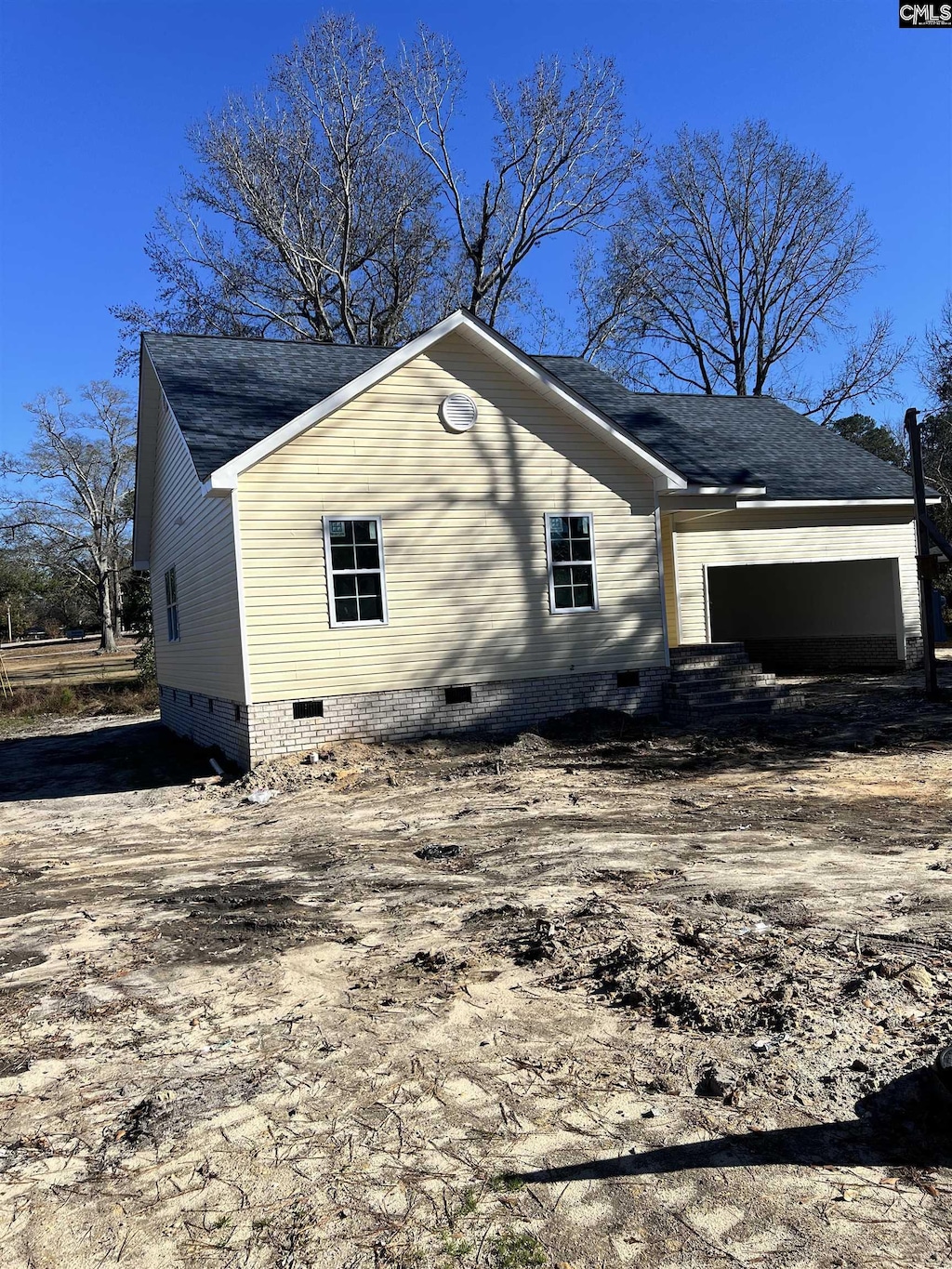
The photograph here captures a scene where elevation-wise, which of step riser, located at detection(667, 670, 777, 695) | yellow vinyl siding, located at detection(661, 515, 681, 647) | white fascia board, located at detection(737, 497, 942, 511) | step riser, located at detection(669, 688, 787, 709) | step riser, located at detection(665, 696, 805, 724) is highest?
white fascia board, located at detection(737, 497, 942, 511)

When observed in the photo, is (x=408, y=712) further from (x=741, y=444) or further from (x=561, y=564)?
(x=741, y=444)

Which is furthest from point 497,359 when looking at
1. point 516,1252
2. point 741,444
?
point 516,1252

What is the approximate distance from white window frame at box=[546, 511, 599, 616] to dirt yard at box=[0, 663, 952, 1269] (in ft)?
19.0

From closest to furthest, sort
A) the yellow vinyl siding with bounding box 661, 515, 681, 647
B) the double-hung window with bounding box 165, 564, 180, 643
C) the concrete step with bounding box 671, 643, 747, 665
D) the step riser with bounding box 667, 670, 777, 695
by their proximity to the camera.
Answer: the step riser with bounding box 667, 670, 777, 695 → the concrete step with bounding box 671, 643, 747, 665 → the yellow vinyl siding with bounding box 661, 515, 681, 647 → the double-hung window with bounding box 165, 564, 180, 643

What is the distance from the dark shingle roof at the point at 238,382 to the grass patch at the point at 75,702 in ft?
37.5

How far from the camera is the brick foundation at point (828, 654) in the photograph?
65.5 feet

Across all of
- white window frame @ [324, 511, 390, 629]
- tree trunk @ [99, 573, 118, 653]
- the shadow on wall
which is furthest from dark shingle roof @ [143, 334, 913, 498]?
tree trunk @ [99, 573, 118, 653]

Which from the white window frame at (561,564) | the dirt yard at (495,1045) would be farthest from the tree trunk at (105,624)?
the dirt yard at (495,1045)

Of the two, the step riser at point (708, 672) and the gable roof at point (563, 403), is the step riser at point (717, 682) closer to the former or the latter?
the step riser at point (708, 672)

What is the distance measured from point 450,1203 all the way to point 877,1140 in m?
1.53

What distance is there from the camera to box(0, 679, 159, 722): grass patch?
2436 cm

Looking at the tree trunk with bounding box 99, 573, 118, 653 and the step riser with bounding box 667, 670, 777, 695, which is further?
the tree trunk with bounding box 99, 573, 118, 653

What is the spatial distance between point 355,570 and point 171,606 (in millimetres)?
7004

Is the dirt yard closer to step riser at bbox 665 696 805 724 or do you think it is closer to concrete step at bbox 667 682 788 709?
step riser at bbox 665 696 805 724
